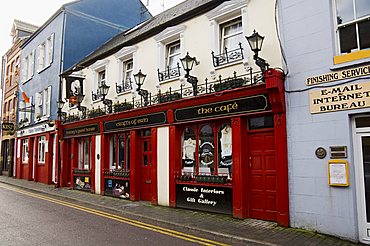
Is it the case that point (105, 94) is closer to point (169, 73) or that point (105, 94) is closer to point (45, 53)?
point (169, 73)

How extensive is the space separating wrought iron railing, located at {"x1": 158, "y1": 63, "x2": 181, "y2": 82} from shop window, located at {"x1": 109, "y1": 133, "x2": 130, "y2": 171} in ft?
9.90

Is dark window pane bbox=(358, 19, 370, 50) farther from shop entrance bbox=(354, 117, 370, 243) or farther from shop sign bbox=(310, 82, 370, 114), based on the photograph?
shop entrance bbox=(354, 117, 370, 243)

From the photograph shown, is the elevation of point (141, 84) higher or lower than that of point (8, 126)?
higher

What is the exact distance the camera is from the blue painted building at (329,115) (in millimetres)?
6633

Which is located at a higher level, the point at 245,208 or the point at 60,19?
the point at 60,19

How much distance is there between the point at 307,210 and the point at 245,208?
5.77ft

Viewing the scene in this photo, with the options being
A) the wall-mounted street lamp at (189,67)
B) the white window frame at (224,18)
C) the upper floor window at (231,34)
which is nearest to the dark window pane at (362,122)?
the white window frame at (224,18)

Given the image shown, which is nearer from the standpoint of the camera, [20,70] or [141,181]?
[141,181]

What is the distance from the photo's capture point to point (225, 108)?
9008 mm

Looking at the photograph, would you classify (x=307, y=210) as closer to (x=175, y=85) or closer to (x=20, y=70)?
(x=175, y=85)

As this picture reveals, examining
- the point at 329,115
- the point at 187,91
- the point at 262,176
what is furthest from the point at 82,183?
the point at 329,115

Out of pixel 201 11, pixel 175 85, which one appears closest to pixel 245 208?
pixel 175 85

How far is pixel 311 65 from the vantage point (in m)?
7.42

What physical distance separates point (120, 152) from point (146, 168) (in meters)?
1.97
